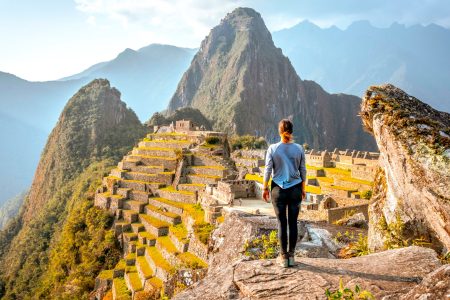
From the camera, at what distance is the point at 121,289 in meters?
20.3

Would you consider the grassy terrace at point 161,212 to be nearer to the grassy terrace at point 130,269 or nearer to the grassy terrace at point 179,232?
the grassy terrace at point 179,232

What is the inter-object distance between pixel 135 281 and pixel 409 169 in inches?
701

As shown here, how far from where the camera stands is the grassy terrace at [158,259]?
59.6ft

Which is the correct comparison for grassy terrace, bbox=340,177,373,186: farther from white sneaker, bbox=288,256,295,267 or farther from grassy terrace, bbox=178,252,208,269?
white sneaker, bbox=288,256,295,267

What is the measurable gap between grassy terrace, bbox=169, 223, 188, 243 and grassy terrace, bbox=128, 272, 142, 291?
2881 mm

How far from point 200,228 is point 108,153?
57.3 m

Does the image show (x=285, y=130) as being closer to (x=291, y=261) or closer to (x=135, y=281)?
(x=291, y=261)

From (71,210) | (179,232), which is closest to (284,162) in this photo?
(179,232)

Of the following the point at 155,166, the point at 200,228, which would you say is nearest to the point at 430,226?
the point at 200,228

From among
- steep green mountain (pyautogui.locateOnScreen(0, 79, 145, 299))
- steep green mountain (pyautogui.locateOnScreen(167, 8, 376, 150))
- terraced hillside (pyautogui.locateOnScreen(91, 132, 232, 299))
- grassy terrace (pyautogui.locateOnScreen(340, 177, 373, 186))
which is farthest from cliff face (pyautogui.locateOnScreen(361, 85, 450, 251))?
steep green mountain (pyautogui.locateOnScreen(167, 8, 376, 150))

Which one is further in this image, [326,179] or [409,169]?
[326,179]

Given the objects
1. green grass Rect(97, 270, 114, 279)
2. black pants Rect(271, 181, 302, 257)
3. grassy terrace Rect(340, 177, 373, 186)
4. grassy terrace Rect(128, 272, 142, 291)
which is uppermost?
black pants Rect(271, 181, 302, 257)

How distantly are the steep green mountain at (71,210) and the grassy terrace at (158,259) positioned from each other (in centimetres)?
582

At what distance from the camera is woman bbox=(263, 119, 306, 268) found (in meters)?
4.67
